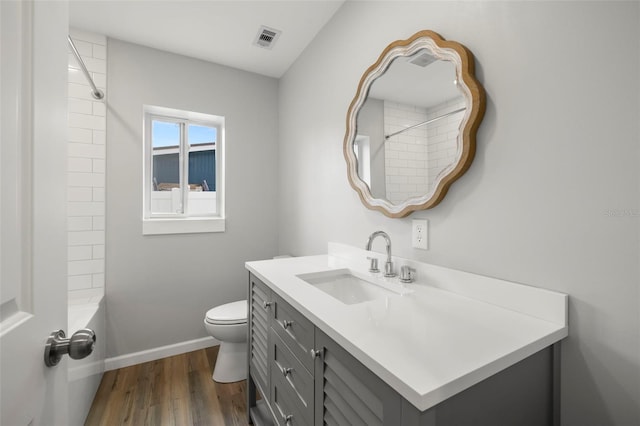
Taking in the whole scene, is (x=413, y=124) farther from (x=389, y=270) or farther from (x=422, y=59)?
(x=389, y=270)

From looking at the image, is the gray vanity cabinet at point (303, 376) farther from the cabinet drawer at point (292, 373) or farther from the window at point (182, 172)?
the window at point (182, 172)

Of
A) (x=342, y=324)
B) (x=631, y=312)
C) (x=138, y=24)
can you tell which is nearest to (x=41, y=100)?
(x=342, y=324)

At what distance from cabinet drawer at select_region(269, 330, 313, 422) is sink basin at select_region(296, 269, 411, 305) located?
33 cm

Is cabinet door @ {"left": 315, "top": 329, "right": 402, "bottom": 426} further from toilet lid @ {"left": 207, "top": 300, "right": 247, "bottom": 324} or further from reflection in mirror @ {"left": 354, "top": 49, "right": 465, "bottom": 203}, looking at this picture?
toilet lid @ {"left": 207, "top": 300, "right": 247, "bottom": 324}

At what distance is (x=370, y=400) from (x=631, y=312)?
0.70 m

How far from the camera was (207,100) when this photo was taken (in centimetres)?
250

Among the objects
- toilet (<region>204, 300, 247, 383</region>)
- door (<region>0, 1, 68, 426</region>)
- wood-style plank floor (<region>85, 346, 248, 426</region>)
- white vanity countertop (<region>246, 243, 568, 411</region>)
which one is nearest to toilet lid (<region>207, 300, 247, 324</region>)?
toilet (<region>204, 300, 247, 383</region>)

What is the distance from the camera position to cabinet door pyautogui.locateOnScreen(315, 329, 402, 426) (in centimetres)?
64

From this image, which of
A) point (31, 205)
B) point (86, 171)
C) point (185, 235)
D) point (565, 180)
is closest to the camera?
point (31, 205)

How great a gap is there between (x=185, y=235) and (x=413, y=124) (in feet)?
6.49

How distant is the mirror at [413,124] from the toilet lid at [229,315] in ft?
3.83

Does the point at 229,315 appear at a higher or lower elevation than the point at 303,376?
lower

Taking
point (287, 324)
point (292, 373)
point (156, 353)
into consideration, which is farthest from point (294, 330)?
point (156, 353)

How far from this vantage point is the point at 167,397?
1845 millimetres
